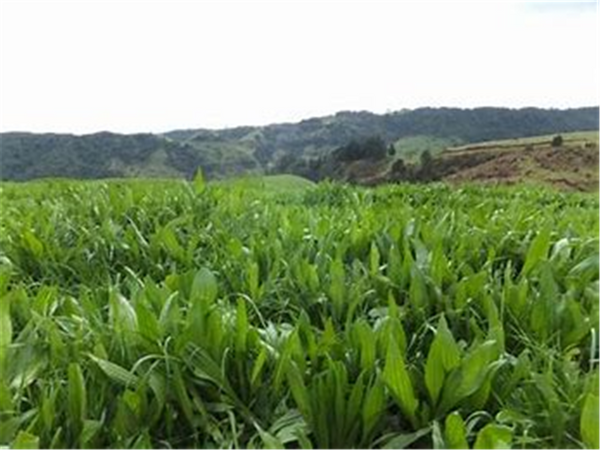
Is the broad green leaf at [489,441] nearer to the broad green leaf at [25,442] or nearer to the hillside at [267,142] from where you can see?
the broad green leaf at [25,442]

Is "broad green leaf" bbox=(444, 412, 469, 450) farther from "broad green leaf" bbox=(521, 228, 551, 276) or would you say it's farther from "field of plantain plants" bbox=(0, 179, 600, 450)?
"broad green leaf" bbox=(521, 228, 551, 276)

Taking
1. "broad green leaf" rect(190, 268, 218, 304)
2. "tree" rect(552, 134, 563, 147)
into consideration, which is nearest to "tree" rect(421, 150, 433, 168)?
"tree" rect(552, 134, 563, 147)

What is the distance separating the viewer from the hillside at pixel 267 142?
73.3m

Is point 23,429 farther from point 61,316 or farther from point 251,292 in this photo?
point 251,292

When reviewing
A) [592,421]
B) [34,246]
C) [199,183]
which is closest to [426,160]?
[199,183]

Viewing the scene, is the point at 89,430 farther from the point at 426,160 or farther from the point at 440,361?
the point at 426,160

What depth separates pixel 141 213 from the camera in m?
3.63

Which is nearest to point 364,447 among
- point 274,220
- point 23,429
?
point 23,429

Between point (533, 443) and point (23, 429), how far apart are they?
1.07 metres

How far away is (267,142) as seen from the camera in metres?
115

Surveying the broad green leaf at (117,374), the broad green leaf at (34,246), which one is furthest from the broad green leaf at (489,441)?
the broad green leaf at (34,246)

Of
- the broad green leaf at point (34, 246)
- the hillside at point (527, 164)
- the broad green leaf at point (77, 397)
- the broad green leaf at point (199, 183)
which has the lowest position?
the hillside at point (527, 164)

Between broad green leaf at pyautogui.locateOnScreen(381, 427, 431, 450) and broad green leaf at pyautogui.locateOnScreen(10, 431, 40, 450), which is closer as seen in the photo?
broad green leaf at pyautogui.locateOnScreen(10, 431, 40, 450)

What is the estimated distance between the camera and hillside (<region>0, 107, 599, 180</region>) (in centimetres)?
7331
